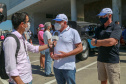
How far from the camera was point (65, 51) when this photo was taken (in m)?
2.46

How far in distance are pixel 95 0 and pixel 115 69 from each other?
21095 mm

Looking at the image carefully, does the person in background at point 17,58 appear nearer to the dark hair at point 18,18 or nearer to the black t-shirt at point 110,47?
the dark hair at point 18,18

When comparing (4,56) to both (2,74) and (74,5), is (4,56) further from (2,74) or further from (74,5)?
(74,5)

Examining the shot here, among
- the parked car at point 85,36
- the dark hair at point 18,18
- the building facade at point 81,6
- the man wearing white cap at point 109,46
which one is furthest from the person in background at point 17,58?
the building facade at point 81,6

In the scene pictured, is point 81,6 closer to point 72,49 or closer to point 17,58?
point 72,49

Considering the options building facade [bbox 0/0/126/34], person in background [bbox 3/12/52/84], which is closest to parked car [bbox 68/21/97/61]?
person in background [bbox 3/12/52/84]

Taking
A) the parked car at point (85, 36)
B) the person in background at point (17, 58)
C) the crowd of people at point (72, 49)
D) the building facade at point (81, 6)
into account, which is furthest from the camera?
the building facade at point (81, 6)

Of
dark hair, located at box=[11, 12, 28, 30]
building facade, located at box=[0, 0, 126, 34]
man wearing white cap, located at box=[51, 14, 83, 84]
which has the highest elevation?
building facade, located at box=[0, 0, 126, 34]

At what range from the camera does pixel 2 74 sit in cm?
176

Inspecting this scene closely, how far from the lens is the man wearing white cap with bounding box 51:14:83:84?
240cm

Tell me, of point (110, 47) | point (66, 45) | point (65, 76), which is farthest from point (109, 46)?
point (65, 76)

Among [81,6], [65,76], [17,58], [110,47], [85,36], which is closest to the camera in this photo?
[17,58]

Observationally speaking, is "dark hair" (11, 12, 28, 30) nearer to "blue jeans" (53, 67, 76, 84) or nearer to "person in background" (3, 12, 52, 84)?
"person in background" (3, 12, 52, 84)

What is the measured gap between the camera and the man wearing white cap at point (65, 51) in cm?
240
